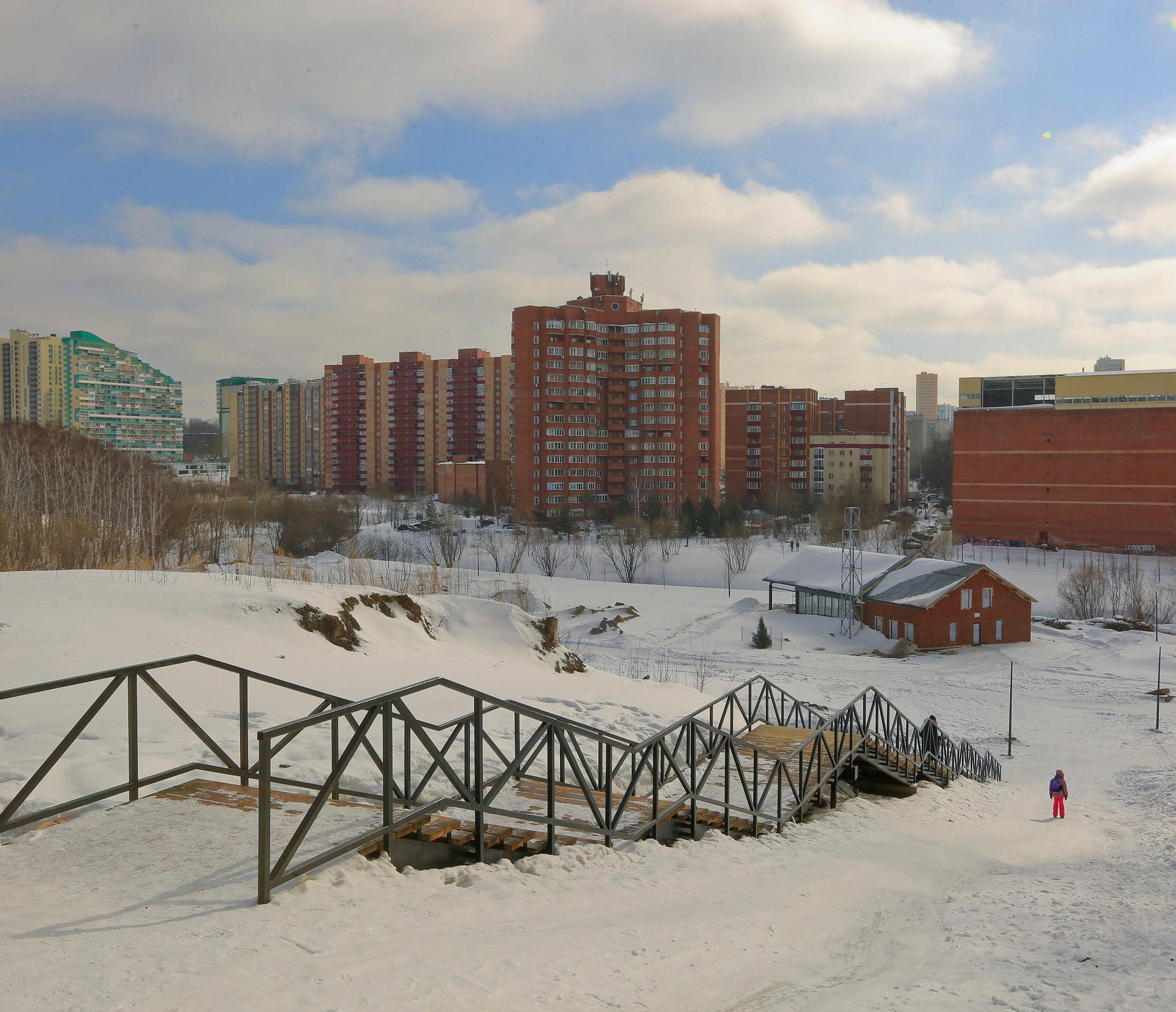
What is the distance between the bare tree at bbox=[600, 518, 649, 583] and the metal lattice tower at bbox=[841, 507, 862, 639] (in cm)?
1794

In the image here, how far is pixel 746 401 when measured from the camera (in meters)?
104

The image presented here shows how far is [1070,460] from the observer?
62375 millimetres

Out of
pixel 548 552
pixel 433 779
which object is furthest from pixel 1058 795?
pixel 548 552

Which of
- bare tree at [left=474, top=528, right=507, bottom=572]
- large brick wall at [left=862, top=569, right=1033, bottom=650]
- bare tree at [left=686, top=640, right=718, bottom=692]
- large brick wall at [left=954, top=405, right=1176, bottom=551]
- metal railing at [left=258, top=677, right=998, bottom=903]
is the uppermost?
large brick wall at [left=954, top=405, right=1176, bottom=551]

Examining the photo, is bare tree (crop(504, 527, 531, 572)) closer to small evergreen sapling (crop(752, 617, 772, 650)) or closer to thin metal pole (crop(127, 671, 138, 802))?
small evergreen sapling (crop(752, 617, 772, 650))

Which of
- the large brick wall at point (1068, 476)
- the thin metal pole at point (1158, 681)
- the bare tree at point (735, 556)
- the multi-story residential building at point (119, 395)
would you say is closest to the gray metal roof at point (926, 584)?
the thin metal pole at point (1158, 681)

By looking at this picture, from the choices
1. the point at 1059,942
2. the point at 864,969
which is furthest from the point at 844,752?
the point at 864,969

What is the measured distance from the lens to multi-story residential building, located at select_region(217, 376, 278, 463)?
463 ft

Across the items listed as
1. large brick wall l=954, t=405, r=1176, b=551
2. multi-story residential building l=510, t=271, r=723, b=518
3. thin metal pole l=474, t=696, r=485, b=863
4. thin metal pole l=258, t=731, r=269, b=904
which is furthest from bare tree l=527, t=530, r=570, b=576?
thin metal pole l=258, t=731, r=269, b=904

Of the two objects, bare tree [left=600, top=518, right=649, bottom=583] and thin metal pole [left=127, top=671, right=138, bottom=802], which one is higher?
thin metal pole [left=127, top=671, right=138, bottom=802]

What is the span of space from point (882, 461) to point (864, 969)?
10004cm

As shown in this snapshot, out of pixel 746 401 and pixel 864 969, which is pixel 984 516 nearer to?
pixel 746 401

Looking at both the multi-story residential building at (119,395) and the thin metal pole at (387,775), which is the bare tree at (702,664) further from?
the multi-story residential building at (119,395)

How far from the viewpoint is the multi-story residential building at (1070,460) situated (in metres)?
60.1
